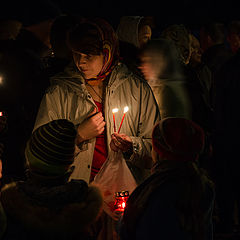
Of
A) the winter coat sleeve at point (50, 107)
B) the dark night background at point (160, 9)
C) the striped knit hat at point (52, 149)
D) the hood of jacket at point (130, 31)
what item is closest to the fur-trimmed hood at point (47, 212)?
the striped knit hat at point (52, 149)

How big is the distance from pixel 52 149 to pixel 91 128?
795 mm

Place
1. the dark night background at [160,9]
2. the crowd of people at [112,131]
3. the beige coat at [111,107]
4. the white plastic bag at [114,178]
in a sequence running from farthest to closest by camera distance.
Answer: the dark night background at [160,9] → the beige coat at [111,107] → the white plastic bag at [114,178] → the crowd of people at [112,131]

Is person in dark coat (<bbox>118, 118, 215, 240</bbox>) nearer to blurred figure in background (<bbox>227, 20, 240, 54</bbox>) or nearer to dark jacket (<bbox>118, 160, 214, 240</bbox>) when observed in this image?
dark jacket (<bbox>118, 160, 214, 240</bbox>)

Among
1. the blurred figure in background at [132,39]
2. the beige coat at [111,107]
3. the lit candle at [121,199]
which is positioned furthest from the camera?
the blurred figure in background at [132,39]

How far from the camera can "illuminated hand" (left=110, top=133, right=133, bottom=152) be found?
3.09 metres

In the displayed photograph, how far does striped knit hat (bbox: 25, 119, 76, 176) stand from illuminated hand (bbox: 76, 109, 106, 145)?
0.64 metres

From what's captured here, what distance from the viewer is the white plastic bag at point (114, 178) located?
3.09 m

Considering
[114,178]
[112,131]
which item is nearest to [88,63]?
[112,131]

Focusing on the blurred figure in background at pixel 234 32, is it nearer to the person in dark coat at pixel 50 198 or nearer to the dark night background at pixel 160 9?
the dark night background at pixel 160 9

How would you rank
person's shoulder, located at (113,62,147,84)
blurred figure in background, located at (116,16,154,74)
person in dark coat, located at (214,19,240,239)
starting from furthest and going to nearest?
person in dark coat, located at (214,19,240,239), blurred figure in background, located at (116,16,154,74), person's shoulder, located at (113,62,147,84)

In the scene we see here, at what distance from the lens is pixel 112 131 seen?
10.8 ft

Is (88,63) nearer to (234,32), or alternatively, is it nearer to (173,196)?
(173,196)

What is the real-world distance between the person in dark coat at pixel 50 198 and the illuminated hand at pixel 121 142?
2.27 feet

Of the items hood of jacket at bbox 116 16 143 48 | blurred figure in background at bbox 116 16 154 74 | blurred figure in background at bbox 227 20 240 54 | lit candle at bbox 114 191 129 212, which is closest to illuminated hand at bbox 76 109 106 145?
lit candle at bbox 114 191 129 212
